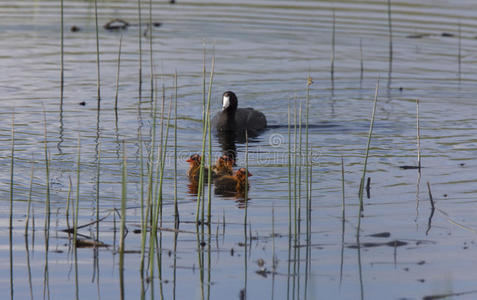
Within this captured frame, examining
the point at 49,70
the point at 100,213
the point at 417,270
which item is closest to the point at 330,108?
the point at 49,70

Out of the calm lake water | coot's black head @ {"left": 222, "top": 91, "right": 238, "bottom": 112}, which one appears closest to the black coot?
coot's black head @ {"left": 222, "top": 91, "right": 238, "bottom": 112}

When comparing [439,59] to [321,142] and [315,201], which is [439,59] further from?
[315,201]

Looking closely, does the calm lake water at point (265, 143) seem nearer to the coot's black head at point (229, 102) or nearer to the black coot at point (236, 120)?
the black coot at point (236, 120)

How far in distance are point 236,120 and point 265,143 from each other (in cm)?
148

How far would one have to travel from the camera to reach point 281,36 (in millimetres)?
20734

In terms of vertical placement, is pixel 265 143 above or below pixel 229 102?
below

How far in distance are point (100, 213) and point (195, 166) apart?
200 cm

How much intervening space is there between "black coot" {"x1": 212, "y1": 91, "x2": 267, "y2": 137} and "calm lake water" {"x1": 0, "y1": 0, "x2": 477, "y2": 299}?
27cm

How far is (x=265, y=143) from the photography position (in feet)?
43.0

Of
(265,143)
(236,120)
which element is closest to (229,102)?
(236,120)

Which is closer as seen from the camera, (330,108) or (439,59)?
(330,108)

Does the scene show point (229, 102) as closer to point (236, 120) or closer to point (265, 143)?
point (236, 120)

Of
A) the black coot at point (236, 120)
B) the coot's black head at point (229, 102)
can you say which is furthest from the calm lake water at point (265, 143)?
the coot's black head at point (229, 102)

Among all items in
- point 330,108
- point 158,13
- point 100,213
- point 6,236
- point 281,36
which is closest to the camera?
point 6,236
